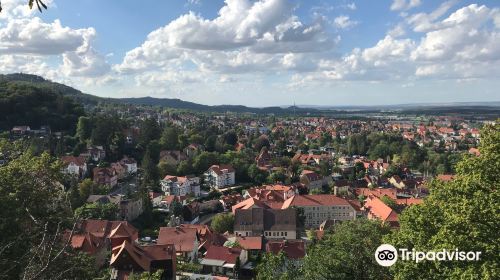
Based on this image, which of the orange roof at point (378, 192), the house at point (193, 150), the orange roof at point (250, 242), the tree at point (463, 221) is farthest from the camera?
the house at point (193, 150)

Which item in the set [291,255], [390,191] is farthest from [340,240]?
[390,191]

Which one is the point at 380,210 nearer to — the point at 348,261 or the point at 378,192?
the point at 378,192

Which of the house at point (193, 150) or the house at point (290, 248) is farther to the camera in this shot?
the house at point (193, 150)

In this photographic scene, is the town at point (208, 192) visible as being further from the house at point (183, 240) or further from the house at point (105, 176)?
the house at point (105, 176)

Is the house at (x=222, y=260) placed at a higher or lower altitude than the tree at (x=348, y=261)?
lower

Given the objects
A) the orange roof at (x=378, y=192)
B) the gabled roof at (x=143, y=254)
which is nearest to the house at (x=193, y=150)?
the orange roof at (x=378, y=192)

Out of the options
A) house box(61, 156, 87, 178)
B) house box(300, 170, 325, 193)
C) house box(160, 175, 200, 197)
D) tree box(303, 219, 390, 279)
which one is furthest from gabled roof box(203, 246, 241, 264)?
house box(61, 156, 87, 178)

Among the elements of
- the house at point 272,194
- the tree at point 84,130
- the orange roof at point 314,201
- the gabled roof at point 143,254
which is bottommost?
the house at point 272,194

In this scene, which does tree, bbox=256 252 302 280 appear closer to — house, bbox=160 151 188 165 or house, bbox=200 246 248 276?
house, bbox=200 246 248 276

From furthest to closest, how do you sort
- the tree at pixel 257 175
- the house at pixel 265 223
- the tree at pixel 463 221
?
the tree at pixel 257 175 → the house at pixel 265 223 → the tree at pixel 463 221
